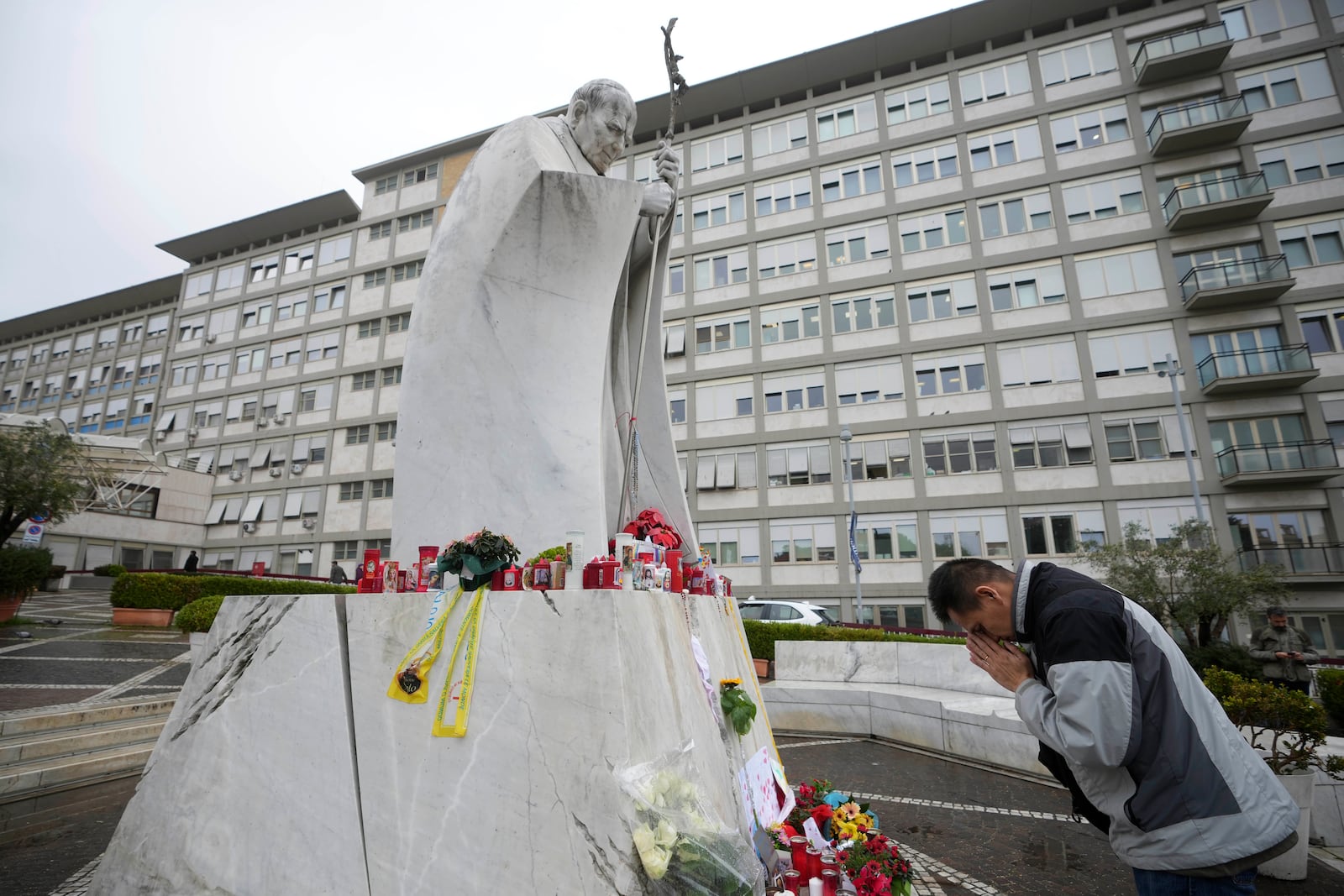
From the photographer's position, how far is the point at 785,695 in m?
9.94

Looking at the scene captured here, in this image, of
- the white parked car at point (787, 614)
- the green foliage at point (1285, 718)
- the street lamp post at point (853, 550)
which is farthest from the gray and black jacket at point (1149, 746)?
the street lamp post at point (853, 550)

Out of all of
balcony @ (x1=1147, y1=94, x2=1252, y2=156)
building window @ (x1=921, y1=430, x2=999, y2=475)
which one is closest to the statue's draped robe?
building window @ (x1=921, y1=430, x2=999, y2=475)

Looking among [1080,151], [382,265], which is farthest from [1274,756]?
[382,265]

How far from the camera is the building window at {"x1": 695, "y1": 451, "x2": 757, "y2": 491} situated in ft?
89.5

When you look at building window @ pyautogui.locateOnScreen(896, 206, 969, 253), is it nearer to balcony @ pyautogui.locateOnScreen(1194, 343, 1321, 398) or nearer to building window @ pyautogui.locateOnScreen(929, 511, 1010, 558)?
balcony @ pyautogui.locateOnScreen(1194, 343, 1321, 398)

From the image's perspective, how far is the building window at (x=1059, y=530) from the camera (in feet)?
73.7

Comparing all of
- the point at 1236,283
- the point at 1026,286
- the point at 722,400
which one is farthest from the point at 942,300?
the point at 722,400

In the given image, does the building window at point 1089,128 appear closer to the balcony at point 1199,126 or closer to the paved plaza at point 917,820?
the balcony at point 1199,126

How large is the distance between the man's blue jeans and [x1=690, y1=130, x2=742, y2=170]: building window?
104 feet

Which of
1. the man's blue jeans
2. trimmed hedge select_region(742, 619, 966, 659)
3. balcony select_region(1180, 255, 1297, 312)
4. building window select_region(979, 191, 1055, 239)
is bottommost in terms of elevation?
trimmed hedge select_region(742, 619, 966, 659)

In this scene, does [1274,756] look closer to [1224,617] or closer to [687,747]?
[687,747]

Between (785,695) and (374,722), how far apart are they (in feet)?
Result: 26.5

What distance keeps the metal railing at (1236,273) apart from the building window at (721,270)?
1578cm

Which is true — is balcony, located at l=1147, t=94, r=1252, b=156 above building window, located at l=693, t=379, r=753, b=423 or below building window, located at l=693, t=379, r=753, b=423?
above
